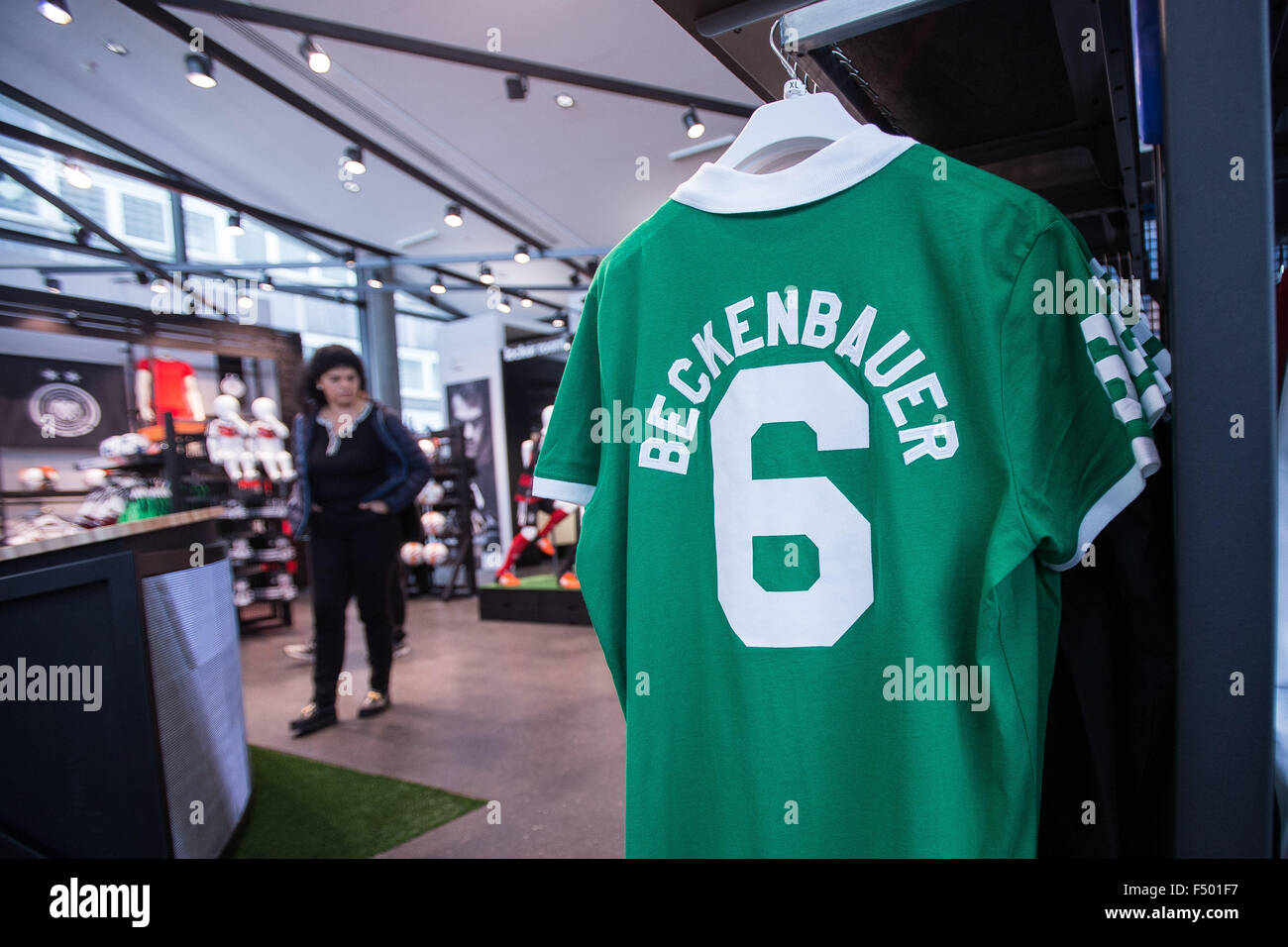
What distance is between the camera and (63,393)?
741 centimetres

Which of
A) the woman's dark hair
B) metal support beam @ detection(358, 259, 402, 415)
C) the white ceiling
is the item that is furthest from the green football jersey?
metal support beam @ detection(358, 259, 402, 415)

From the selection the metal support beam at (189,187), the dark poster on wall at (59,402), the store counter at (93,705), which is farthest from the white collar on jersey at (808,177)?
the dark poster on wall at (59,402)

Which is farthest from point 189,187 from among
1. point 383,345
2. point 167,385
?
point 383,345

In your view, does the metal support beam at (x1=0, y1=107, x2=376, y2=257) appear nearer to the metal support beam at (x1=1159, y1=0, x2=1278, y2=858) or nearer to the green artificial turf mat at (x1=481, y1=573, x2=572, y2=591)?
the green artificial turf mat at (x1=481, y1=573, x2=572, y2=591)

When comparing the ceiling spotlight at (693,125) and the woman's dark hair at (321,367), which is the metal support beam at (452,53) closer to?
the ceiling spotlight at (693,125)

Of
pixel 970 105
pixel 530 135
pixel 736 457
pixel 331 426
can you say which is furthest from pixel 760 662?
pixel 530 135

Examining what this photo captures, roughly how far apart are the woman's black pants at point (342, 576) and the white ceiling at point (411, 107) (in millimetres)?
3635

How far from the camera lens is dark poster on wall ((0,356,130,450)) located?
23.1ft

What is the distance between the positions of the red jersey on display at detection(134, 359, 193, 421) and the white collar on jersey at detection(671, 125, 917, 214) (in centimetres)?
824

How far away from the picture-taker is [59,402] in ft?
24.2

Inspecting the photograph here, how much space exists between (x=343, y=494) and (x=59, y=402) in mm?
6346

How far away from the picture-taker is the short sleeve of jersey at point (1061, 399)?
0.74 meters

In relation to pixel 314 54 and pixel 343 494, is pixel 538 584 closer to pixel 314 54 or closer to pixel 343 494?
pixel 343 494

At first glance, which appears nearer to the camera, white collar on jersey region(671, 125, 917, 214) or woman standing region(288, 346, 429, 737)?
white collar on jersey region(671, 125, 917, 214)
